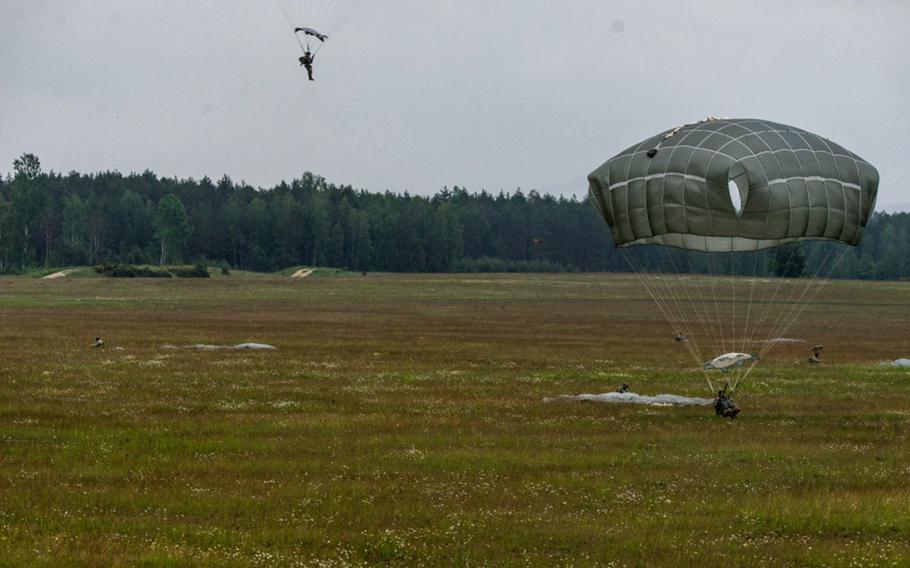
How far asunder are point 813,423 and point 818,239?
616 centimetres

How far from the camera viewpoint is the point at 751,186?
82.8ft

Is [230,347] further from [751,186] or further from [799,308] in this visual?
[799,308]

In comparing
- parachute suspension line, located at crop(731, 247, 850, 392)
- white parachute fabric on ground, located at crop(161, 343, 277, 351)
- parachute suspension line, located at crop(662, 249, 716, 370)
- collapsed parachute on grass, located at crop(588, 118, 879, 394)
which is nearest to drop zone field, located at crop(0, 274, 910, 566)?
white parachute fabric on ground, located at crop(161, 343, 277, 351)

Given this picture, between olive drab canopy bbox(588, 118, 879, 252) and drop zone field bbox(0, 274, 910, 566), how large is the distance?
5.05m

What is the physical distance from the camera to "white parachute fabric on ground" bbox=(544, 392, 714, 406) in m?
32.7

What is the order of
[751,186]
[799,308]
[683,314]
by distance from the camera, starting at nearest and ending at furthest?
[751,186]
[683,314]
[799,308]

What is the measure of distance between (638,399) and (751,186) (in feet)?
32.2

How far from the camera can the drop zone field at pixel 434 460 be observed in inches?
645

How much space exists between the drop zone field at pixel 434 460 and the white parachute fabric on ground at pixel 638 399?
981 millimetres

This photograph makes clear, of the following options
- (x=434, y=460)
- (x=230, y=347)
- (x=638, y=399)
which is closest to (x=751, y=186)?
(x=434, y=460)

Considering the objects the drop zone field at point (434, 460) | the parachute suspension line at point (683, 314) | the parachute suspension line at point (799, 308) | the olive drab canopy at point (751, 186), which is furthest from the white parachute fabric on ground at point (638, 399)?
the olive drab canopy at point (751, 186)

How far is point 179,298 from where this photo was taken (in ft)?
350

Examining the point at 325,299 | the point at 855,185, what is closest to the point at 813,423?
the point at 855,185

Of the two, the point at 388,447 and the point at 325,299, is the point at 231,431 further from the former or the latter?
the point at 325,299
